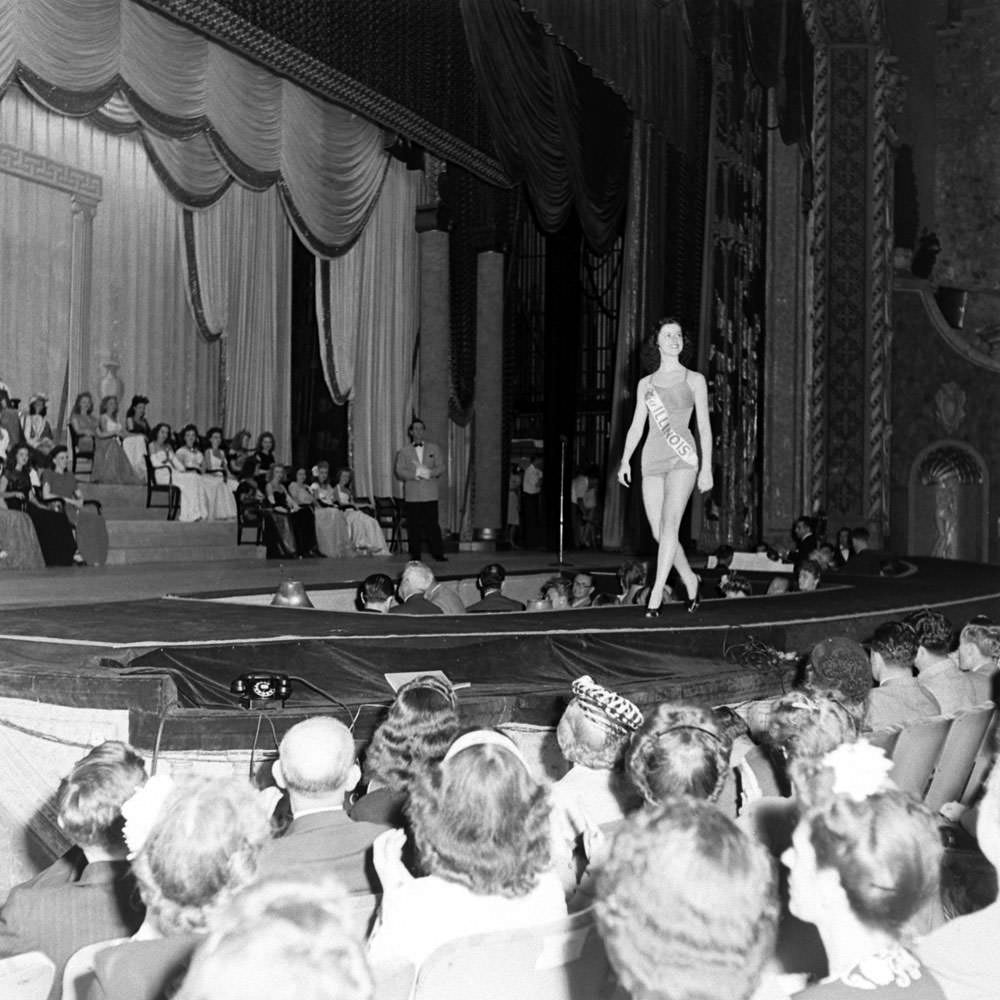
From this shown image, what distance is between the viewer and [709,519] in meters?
15.4

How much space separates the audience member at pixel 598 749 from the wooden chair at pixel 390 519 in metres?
10.6

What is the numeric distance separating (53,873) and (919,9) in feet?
66.3

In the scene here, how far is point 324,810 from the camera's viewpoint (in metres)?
2.53

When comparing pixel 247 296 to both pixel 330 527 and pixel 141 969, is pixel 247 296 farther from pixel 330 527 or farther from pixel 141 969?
pixel 141 969

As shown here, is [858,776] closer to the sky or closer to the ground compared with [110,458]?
closer to the ground

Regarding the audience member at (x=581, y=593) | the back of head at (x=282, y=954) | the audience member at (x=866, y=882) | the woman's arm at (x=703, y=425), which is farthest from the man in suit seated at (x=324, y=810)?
the audience member at (x=581, y=593)

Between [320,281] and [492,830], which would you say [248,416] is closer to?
[320,281]

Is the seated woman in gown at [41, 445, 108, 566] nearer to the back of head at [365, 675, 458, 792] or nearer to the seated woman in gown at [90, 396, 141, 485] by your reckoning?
the seated woman in gown at [90, 396, 141, 485]

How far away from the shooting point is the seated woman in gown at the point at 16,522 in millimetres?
9258

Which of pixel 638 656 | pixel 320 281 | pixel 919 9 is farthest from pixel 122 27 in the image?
pixel 919 9

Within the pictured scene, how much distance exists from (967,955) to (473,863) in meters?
0.69

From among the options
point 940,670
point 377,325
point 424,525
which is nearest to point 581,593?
point 940,670

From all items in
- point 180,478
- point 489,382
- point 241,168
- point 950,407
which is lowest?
point 180,478

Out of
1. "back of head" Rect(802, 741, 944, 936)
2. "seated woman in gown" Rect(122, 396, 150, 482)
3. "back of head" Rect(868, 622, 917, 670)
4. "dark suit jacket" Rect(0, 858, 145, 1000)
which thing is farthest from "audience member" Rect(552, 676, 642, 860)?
"seated woman in gown" Rect(122, 396, 150, 482)
